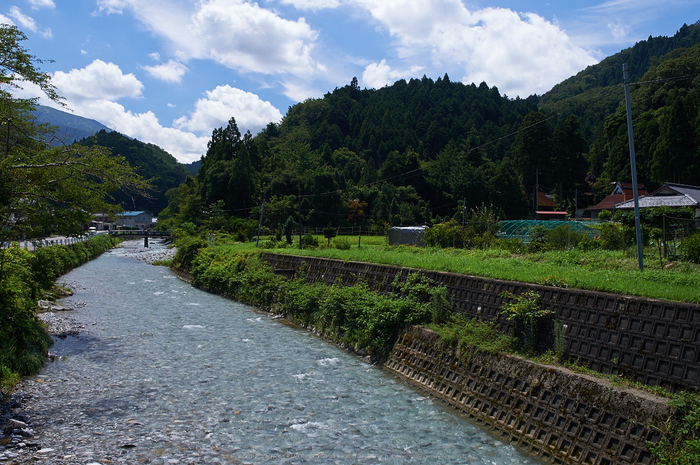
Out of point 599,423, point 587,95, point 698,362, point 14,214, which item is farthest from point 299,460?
point 587,95

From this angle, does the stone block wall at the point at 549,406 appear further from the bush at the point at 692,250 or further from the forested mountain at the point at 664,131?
the forested mountain at the point at 664,131

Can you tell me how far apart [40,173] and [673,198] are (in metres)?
35.5

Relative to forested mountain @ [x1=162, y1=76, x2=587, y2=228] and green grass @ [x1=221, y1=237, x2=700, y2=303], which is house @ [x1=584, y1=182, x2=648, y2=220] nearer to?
forested mountain @ [x1=162, y1=76, x2=587, y2=228]

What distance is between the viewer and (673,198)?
31.5m

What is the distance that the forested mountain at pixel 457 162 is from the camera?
51.2m

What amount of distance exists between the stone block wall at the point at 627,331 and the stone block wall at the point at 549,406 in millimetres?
549

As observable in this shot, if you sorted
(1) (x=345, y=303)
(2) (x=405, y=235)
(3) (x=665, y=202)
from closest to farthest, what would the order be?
1. (1) (x=345, y=303)
2. (3) (x=665, y=202)
3. (2) (x=405, y=235)

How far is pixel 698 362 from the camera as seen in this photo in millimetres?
6914

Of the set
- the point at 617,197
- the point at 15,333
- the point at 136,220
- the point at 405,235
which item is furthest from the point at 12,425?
the point at 136,220

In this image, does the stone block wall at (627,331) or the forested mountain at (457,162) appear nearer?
the stone block wall at (627,331)

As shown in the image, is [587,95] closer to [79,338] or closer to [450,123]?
[450,123]

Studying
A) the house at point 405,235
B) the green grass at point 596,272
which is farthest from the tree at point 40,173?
the house at point 405,235

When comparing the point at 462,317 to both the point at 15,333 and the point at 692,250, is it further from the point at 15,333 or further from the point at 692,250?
the point at 15,333

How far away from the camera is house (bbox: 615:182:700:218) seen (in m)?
30.0
